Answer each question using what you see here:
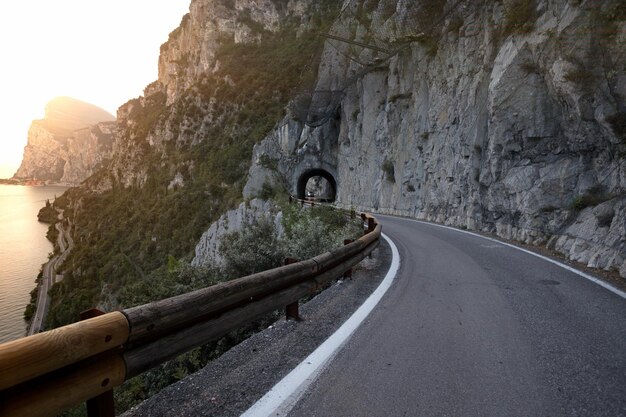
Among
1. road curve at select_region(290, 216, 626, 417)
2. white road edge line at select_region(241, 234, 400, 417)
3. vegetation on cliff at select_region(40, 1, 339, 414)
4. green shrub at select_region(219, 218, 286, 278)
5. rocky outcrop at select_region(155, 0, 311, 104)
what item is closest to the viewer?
white road edge line at select_region(241, 234, 400, 417)

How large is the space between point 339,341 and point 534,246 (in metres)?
9.94

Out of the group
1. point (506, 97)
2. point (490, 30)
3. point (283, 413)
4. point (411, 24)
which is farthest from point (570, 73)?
point (411, 24)

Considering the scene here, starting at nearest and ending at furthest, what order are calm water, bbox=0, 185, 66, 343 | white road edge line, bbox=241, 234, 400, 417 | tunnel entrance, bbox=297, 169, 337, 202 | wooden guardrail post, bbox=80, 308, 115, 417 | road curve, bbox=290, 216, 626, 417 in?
wooden guardrail post, bbox=80, 308, 115, 417
white road edge line, bbox=241, 234, 400, 417
road curve, bbox=290, 216, 626, 417
tunnel entrance, bbox=297, 169, 337, 202
calm water, bbox=0, 185, 66, 343

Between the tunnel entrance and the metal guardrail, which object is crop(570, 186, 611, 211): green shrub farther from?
the tunnel entrance

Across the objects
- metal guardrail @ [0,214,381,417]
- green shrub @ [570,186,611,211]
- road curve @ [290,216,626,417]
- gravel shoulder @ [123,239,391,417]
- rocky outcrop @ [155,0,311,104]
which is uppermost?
rocky outcrop @ [155,0,311,104]

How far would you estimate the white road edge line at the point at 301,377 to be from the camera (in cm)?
249

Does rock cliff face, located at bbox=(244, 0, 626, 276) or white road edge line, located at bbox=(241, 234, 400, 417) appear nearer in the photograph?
white road edge line, located at bbox=(241, 234, 400, 417)

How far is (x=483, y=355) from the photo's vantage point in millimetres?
3479

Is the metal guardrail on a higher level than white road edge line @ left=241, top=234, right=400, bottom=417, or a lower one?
higher

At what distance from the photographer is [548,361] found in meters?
3.36

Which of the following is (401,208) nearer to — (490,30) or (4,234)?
(490,30)

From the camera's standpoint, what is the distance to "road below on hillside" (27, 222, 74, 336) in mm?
52850

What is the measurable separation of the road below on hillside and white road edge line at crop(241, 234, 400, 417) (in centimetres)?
5587

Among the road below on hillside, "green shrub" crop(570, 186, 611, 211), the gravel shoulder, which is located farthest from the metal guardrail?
the road below on hillside
